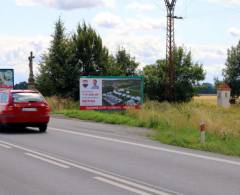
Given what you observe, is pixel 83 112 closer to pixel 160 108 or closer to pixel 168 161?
pixel 160 108

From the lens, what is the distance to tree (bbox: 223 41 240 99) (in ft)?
224

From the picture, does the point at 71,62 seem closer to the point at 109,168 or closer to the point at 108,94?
the point at 108,94

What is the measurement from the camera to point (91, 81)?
104 ft

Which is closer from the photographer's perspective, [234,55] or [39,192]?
[39,192]

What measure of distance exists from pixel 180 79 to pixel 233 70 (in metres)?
7.84

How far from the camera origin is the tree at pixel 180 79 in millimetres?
64312

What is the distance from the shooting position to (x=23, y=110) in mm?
19656

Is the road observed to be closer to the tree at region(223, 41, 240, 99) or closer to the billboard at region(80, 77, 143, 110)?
the billboard at region(80, 77, 143, 110)

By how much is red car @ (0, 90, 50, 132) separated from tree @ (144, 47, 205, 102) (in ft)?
143

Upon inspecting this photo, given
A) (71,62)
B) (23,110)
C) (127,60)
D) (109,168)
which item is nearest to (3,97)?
(23,110)

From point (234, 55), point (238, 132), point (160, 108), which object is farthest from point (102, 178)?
point (234, 55)

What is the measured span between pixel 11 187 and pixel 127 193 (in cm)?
189

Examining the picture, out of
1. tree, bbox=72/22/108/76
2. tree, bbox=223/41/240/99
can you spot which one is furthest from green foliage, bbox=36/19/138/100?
tree, bbox=223/41/240/99

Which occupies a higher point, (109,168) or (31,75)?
(31,75)
